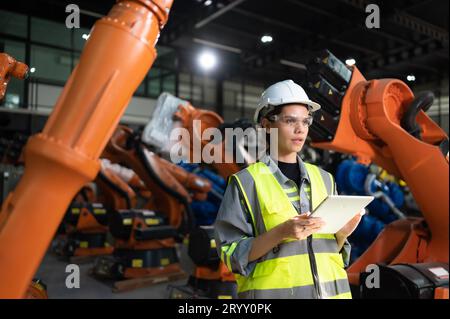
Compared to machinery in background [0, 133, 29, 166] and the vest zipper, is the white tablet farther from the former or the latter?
machinery in background [0, 133, 29, 166]

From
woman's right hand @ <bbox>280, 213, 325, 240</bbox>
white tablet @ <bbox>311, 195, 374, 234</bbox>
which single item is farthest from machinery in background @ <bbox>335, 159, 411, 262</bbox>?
woman's right hand @ <bbox>280, 213, 325, 240</bbox>

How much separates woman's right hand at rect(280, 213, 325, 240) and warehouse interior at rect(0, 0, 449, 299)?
0.68 m

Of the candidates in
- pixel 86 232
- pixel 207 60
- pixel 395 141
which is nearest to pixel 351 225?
pixel 395 141

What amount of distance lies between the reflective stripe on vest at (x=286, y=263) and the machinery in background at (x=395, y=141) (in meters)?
1.24

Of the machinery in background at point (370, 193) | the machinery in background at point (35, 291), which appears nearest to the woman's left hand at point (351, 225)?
the machinery in background at point (35, 291)

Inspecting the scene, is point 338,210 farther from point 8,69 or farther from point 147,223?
point 147,223

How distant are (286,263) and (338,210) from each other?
311 mm

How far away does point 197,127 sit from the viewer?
426cm

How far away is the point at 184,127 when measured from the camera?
436 centimetres

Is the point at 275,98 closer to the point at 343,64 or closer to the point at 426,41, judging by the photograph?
the point at 343,64

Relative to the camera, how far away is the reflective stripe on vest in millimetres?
1580

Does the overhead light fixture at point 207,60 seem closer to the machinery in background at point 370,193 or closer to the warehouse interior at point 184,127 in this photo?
the warehouse interior at point 184,127
